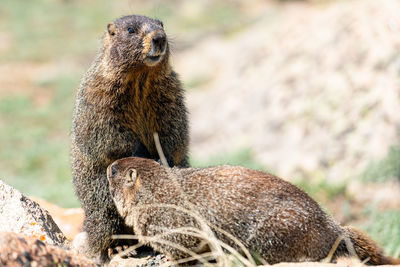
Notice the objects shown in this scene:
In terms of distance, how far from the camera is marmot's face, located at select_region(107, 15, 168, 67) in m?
5.04

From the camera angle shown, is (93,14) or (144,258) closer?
(144,258)

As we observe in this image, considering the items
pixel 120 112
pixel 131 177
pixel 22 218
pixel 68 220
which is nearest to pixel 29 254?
pixel 22 218

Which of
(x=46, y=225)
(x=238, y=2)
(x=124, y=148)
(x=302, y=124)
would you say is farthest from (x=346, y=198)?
(x=238, y=2)

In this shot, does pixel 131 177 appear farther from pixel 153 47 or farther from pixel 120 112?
pixel 153 47

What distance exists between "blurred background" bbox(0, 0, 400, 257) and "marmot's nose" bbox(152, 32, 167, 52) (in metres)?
1.15

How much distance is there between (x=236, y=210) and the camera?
427 centimetres

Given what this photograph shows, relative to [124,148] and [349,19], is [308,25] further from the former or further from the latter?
[124,148]

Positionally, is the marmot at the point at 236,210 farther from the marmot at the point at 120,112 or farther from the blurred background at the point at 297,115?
the blurred background at the point at 297,115

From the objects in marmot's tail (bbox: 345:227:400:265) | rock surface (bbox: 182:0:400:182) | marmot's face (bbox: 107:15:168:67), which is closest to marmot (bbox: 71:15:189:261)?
marmot's face (bbox: 107:15:168:67)

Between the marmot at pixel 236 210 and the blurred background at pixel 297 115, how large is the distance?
1.94m

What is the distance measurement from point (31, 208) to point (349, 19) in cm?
922

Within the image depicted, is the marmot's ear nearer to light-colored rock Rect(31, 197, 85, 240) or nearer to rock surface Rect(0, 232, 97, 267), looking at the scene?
light-colored rock Rect(31, 197, 85, 240)

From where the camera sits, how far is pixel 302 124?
11.1m

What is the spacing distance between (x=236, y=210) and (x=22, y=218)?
187 centimetres
